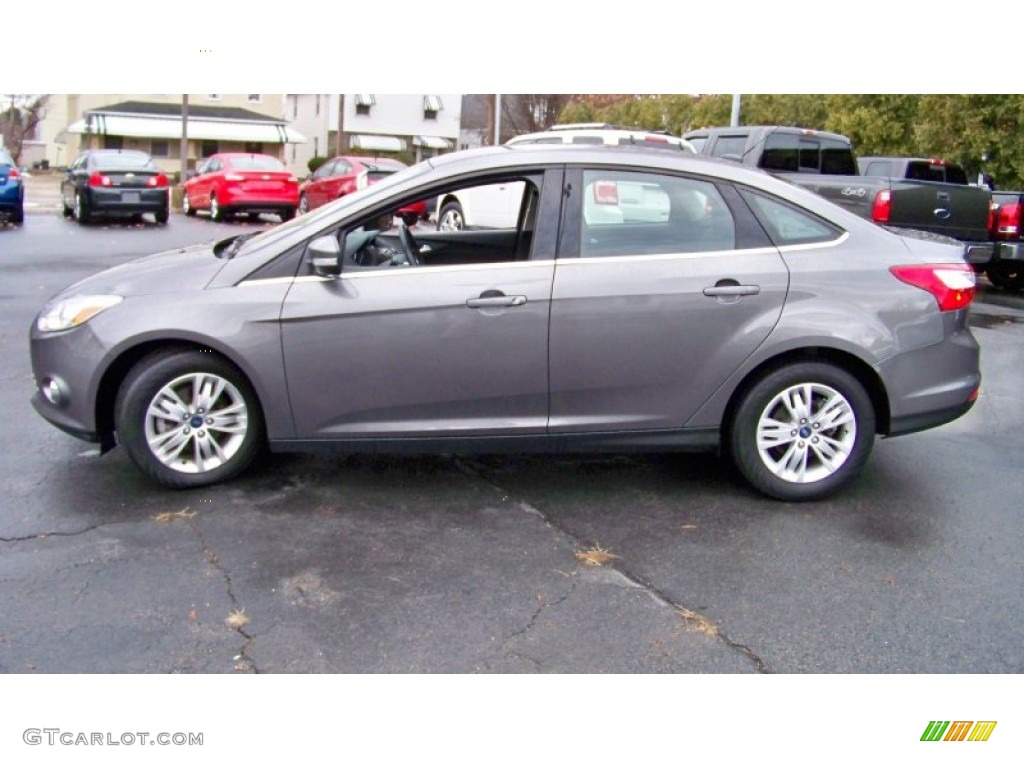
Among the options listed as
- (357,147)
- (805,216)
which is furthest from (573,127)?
(357,147)

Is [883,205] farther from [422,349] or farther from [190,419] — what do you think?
[190,419]

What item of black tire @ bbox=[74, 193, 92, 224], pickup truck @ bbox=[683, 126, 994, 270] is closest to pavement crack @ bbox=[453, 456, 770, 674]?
pickup truck @ bbox=[683, 126, 994, 270]

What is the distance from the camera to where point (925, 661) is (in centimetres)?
332

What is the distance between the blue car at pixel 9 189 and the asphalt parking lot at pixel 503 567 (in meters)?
13.0

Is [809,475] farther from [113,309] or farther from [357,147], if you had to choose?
[357,147]

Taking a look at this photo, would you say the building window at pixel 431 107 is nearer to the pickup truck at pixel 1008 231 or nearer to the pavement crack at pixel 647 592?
the pickup truck at pixel 1008 231

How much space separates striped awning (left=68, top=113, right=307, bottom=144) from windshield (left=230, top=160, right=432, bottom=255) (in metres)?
38.5

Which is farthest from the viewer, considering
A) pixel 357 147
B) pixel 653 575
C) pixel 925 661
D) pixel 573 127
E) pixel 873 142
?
pixel 357 147

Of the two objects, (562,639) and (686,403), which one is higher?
(686,403)

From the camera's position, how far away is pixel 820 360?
4641 mm

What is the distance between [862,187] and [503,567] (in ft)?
29.0

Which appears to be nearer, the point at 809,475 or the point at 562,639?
the point at 562,639

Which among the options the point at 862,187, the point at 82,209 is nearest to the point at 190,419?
the point at 862,187

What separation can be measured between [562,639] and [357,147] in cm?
4853
